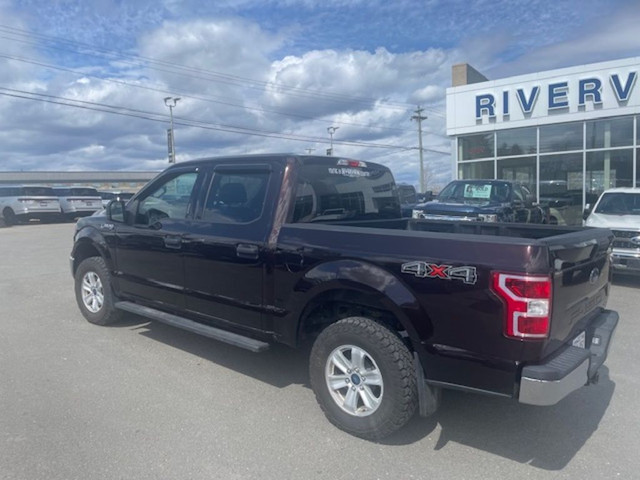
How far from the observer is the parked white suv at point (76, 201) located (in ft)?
83.1

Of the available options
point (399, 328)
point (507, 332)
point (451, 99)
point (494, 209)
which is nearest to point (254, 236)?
point (399, 328)

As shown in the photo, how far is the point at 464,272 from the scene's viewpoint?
317 centimetres

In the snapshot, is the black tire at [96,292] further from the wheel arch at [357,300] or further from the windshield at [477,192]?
the windshield at [477,192]

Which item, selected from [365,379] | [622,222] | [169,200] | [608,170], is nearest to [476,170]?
[608,170]

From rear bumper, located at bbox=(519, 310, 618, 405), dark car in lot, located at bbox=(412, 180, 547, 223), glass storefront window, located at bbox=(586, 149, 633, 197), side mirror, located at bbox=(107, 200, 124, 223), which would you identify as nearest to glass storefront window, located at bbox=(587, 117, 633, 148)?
glass storefront window, located at bbox=(586, 149, 633, 197)

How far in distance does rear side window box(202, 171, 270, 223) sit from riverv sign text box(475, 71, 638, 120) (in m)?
15.6

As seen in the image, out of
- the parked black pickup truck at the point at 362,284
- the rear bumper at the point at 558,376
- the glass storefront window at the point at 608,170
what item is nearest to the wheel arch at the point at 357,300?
the parked black pickup truck at the point at 362,284

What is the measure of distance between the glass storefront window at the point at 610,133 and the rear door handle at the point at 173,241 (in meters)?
16.3

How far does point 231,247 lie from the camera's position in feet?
14.7

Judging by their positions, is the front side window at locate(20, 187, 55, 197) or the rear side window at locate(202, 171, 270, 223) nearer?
the rear side window at locate(202, 171, 270, 223)

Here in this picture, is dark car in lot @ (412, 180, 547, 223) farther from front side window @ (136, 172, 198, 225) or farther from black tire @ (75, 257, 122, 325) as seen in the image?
black tire @ (75, 257, 122, 325)

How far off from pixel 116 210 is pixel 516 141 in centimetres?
1638

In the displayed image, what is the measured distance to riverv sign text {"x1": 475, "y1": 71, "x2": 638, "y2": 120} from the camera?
1631cm

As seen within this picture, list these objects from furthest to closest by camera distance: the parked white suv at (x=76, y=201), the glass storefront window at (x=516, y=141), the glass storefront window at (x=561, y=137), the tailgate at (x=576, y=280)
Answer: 1. the parked white suv at (x=76, y=201)
2. the glass storefront window at (x=516, y=141)
3. the glass storefront window at (x=561, y=137)
4. the tailgate at (x=576, y=280)
